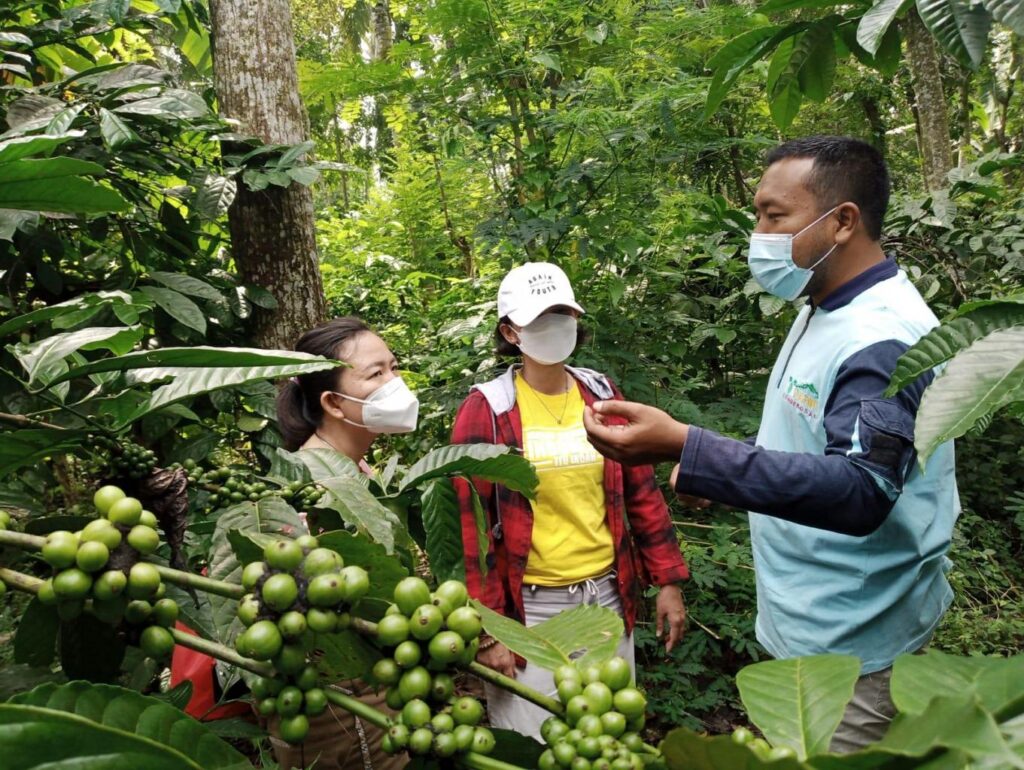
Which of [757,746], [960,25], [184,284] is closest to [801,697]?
[757,746]

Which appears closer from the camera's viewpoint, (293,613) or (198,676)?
(293,613)

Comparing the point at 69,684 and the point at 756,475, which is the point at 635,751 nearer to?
the point at 69,684

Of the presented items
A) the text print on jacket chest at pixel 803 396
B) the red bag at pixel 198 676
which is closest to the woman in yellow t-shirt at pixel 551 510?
the text print on jacket chest at pixel 803 396

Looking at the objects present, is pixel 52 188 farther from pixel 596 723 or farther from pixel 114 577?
pixel 596 723

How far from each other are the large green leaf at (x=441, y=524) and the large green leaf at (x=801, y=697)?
58 centimetres

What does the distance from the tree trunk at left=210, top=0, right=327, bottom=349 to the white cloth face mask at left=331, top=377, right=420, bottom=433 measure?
763mm

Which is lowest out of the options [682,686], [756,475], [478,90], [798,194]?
[682,686]

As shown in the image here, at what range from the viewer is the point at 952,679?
1.53 feet

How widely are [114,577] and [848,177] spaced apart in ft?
6.52

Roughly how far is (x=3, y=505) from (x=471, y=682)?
2462mm

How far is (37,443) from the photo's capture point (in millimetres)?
687

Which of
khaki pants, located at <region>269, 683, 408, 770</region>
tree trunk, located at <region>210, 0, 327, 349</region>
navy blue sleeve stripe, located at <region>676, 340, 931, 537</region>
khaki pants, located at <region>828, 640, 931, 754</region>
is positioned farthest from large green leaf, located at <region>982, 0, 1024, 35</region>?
tree trunk, located at <region>210, 0, 327, 349</region>

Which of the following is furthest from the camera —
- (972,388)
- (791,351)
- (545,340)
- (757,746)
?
(545,340)

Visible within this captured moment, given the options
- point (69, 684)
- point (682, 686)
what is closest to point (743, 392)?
point (682, 686)
